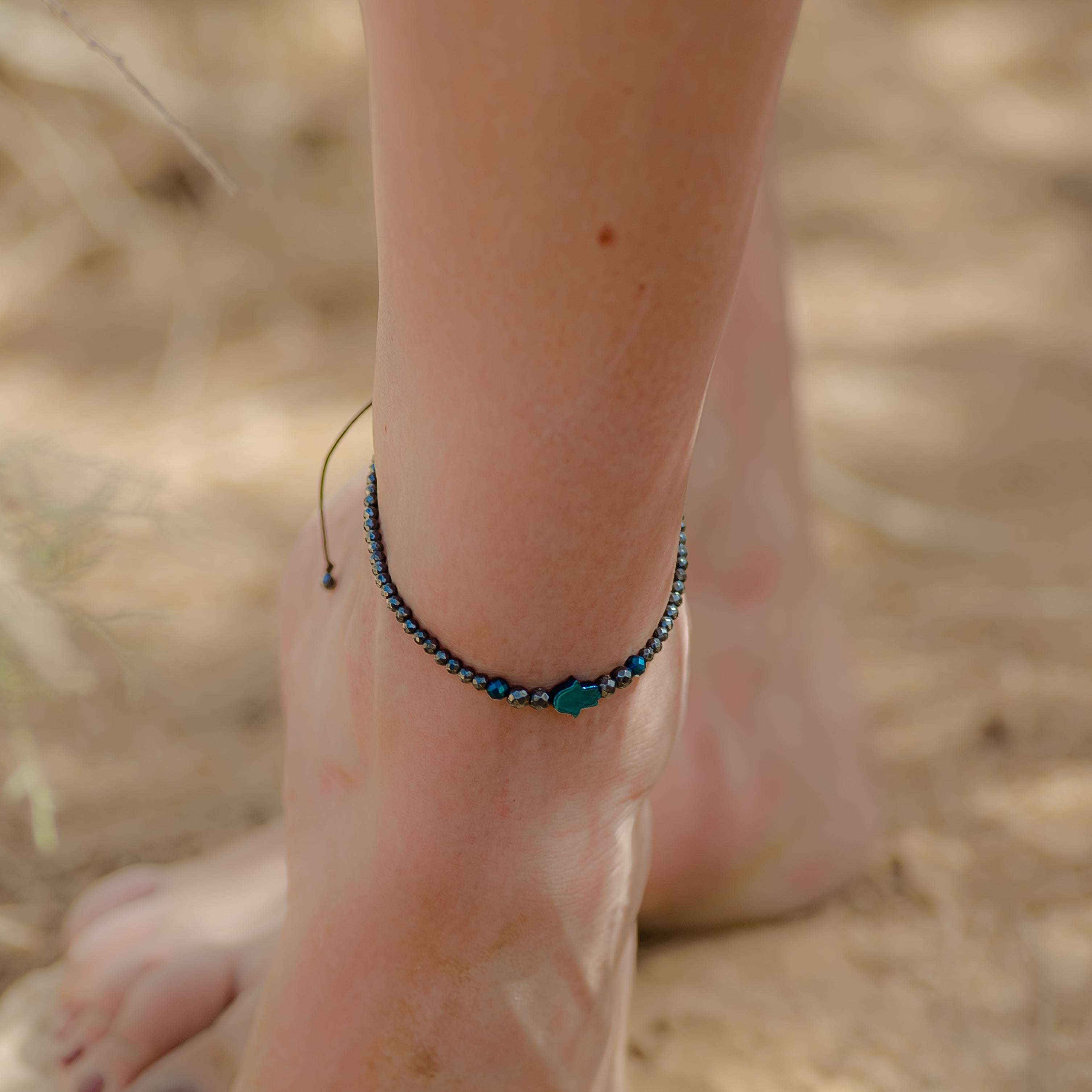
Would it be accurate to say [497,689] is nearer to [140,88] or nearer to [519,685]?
[519,685]

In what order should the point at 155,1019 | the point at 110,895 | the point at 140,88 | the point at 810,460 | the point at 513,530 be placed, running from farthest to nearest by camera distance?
the point at 810,460 < the point at 110,895 < the point at 155,1019 < the point at 140,88 < the point at 513,530

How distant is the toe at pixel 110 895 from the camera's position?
3.59ft

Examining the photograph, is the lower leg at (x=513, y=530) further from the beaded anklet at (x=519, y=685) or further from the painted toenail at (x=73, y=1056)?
the painted toenail at (x=73, y=1056)

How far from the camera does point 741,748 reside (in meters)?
1.14

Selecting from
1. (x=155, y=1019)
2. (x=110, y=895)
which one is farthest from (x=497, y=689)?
(x=110, y=895)

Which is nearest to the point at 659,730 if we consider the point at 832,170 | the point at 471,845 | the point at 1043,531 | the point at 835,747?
the point at 471,845

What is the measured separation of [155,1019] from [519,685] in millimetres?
554

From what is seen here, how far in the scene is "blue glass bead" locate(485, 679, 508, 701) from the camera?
2.06 ft

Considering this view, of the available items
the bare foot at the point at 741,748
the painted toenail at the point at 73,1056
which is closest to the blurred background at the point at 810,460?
the bare foot at the point at 741,748

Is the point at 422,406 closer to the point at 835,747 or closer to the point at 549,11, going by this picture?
the point at 549,11

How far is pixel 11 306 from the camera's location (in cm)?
224

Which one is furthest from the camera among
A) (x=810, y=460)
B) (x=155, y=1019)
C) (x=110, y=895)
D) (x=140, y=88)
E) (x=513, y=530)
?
(x=810, y=460)

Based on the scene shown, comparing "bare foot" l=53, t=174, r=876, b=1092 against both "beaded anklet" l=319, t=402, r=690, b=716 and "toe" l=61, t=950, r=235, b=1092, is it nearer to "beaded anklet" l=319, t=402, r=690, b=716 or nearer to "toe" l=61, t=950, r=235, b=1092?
"toe" l=61, t=950, r=235, b=1092

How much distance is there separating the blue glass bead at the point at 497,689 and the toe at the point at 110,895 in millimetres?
656
